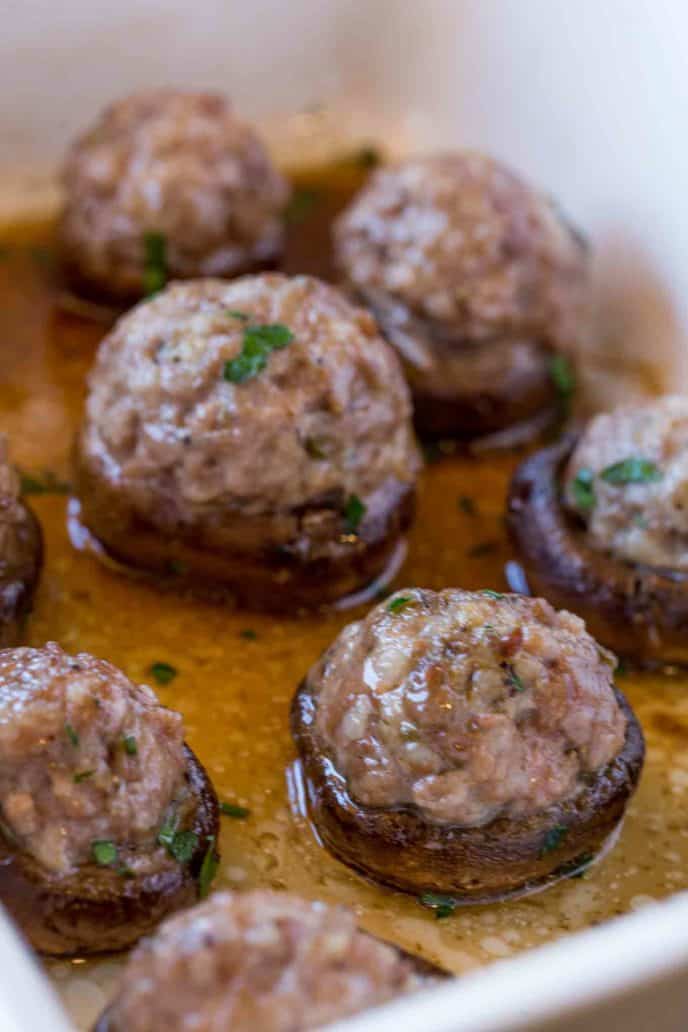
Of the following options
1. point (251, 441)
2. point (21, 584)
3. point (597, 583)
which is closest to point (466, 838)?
point (597, 583)

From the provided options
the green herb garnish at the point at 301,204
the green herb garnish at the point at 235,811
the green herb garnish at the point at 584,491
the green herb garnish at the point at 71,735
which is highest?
the green herb garnish at the point at 71,735

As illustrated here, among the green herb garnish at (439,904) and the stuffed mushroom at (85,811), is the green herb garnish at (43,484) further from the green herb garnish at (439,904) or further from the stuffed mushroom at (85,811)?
the green herb garnish at (439,904)

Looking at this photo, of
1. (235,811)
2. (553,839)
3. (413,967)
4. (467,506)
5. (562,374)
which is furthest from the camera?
(562,374)

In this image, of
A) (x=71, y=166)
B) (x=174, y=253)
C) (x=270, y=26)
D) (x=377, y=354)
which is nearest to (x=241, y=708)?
(x=377, y=354)

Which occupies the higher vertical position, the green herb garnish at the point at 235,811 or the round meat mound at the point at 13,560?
the round meat mound at the point at 13,560

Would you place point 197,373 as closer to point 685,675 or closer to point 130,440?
point 130,440

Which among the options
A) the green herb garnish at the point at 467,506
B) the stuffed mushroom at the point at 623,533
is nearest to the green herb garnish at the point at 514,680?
the stuffed mushroom at the point at 623,533

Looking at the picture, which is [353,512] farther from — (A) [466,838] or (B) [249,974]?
(B) [249,974]
